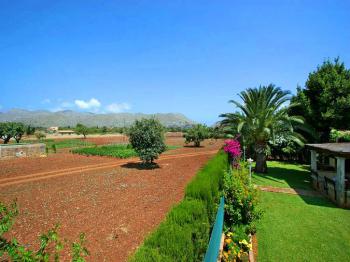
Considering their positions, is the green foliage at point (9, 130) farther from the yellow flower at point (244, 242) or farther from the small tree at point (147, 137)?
the yellow flower at point (244, 242)

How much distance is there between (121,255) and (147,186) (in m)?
7.49

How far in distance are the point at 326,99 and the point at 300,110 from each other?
2.68 meters

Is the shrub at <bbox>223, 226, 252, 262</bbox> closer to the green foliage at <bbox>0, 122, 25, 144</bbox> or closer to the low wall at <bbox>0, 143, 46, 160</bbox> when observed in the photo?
the low wall at <bbox>0, 143, 46, 160</bbox>

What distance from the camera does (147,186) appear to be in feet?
45.7

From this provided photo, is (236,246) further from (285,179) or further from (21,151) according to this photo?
(21,151)

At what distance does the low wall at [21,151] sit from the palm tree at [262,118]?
25.2m

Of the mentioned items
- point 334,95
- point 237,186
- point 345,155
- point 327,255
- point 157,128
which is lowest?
point 327,255

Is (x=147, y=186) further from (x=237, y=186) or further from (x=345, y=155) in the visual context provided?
(x=345, y=155)

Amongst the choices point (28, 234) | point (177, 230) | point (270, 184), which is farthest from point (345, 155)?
point (28, 234)

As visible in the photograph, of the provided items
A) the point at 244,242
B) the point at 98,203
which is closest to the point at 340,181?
the point at 244,242

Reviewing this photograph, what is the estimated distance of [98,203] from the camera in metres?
10.8

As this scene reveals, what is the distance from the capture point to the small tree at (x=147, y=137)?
65.9 ft

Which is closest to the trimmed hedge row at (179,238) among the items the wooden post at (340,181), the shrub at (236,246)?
the shrub at (236,246)

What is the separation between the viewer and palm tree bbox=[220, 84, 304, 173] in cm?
1766
